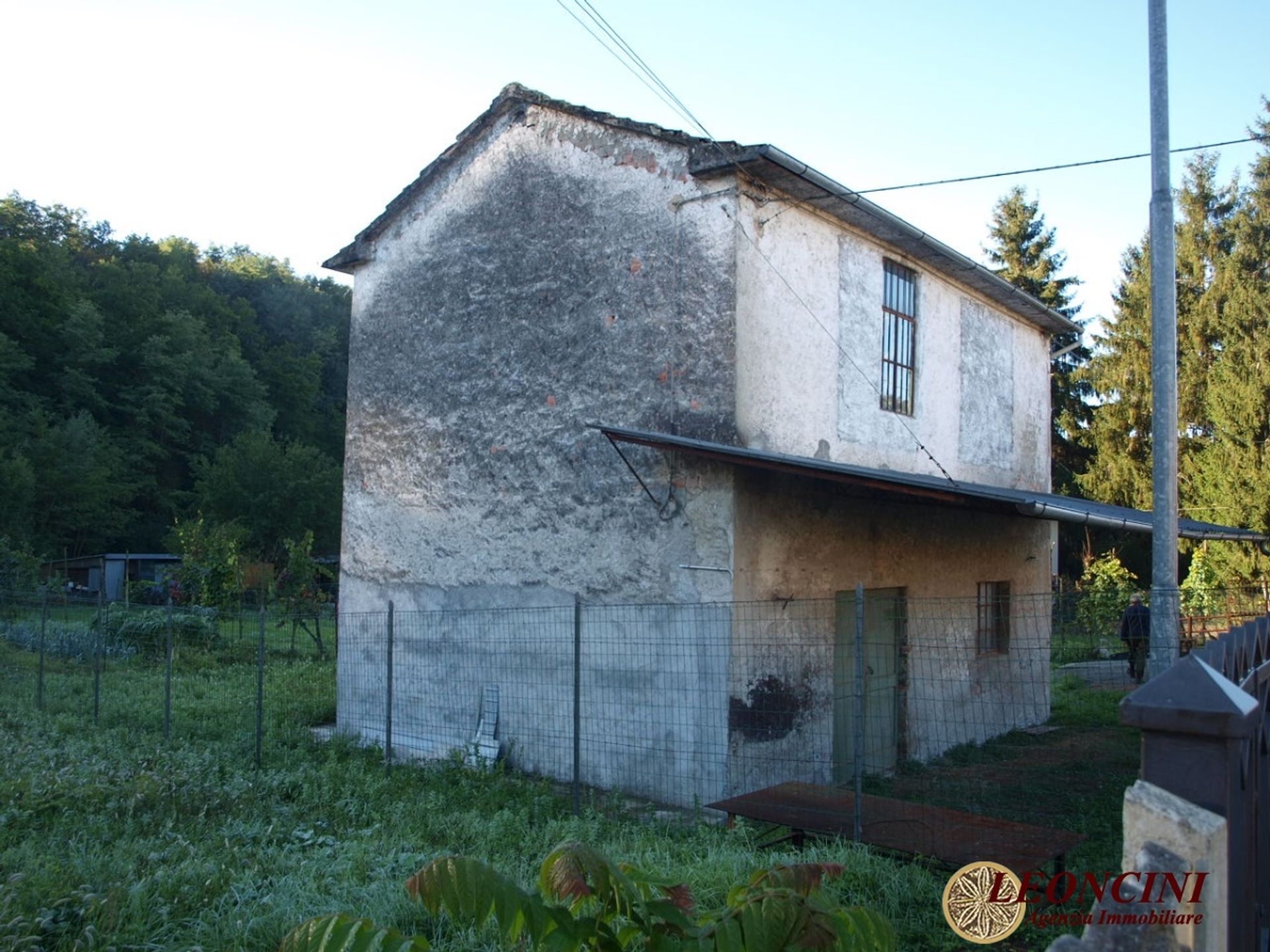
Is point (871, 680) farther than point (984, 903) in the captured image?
Yes

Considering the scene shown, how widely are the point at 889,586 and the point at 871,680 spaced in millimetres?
1077

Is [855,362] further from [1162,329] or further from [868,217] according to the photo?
[1162,329]

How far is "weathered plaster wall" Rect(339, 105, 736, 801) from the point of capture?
9477 mm

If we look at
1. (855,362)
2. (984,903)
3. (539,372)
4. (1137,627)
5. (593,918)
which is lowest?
(1137,627)

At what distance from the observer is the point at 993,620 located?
1379cm

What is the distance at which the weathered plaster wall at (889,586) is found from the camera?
9.25 metres

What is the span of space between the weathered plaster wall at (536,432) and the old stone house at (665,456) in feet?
0.10

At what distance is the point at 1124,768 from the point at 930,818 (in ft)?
17.7

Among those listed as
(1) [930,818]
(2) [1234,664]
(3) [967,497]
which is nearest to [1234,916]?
(2) [1234,664]

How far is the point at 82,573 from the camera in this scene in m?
38.9

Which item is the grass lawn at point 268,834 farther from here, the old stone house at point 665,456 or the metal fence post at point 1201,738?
the metal fence post at point 1201,738

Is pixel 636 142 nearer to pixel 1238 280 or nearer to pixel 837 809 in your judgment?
pixel 837 809

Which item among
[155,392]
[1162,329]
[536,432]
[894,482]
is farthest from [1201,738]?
[155,392]

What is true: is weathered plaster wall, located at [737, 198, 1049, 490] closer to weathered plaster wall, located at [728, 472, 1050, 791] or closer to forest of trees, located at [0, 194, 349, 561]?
weathered plaster wall, located at [728, 472, 1050, 791]
